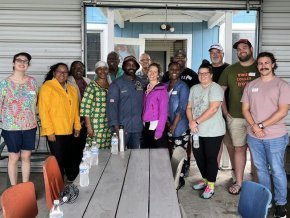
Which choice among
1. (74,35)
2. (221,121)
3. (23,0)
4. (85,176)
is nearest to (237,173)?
(221,121)

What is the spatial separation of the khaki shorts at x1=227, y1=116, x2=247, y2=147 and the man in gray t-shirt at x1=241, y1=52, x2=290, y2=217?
424 millimetres

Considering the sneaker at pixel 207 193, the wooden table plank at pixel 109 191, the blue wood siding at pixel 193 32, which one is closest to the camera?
the wooden table plank at pixel 109 191

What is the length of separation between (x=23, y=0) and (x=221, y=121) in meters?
3.32

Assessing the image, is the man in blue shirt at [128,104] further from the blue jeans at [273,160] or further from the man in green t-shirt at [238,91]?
the blue jeans at [273,160]

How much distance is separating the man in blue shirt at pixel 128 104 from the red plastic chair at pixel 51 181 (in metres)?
1.18

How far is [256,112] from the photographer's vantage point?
3.40 meters

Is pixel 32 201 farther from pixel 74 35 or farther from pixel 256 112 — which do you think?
pixel 74 35

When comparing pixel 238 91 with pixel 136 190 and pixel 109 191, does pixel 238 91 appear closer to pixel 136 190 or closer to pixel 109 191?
pixel 136 190

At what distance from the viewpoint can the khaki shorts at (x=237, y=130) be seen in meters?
3.92

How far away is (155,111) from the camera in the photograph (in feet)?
12.5

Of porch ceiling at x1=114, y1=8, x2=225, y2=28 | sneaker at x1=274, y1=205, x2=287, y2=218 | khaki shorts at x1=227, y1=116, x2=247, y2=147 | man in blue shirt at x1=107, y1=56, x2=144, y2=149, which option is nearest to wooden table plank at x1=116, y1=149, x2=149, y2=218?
man in blue shirt at x1=107, y1=56, x2=144, y2=149

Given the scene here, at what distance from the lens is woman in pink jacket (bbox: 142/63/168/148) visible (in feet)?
12.5

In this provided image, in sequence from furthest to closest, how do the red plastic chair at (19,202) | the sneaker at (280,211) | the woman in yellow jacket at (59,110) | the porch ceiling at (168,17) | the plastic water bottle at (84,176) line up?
the porch ceiling at (168,17) < the woman in yellow jacket at (59,110) < the sneaker at (280,211) < the plastic water bottle at (84,176) < the red plastic chair at (19,202)

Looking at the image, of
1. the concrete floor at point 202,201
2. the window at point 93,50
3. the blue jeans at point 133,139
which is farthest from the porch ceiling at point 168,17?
the blue jeans at point 133,139
